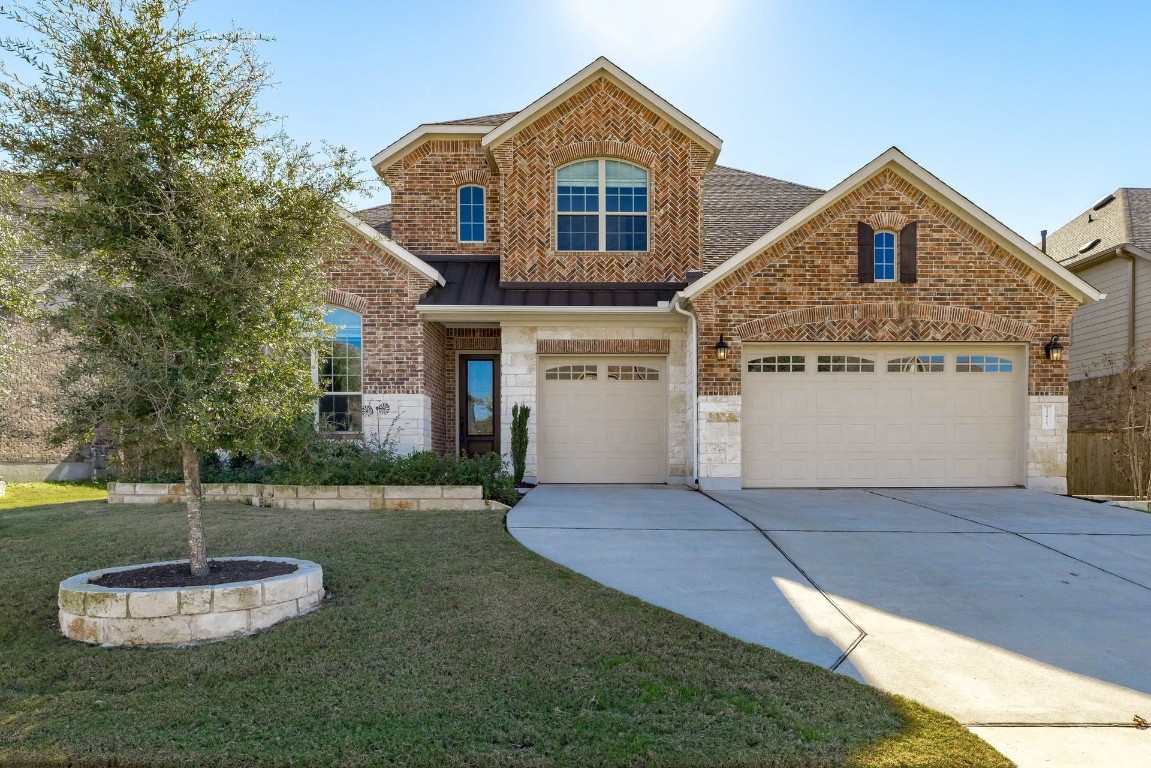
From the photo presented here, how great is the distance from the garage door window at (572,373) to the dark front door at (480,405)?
1.63 m

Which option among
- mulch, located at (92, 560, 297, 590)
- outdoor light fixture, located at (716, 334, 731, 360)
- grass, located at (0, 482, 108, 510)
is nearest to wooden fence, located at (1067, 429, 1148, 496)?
outdoor light fixture, located at (716, 334, 731, 360)

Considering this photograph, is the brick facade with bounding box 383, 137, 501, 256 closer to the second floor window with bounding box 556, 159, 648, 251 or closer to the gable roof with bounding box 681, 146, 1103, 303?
the second floor window with bounding box 556, 159, 648, 251

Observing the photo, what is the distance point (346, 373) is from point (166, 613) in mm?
8389

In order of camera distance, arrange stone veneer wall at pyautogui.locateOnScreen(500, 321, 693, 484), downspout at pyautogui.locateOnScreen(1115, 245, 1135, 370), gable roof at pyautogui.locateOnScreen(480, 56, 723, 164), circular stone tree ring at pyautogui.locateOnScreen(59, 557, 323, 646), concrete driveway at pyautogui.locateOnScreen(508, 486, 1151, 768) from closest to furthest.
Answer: concrete driveway at pyautogui.locateOnScreen(508, 486, 1151, 768) → circular stone tree ring at pyautogui.locateOnScreen(59, 557, 323, 646) → stone veneer wall at pyautogui.locateOnScreen(500, 321, 693, 484) → gable roof at pyautogui.locateOnScreen(480, 56, 723, 164) → downspout at pyautogui.locateOnScreen(1115, 245, 1135, 370)

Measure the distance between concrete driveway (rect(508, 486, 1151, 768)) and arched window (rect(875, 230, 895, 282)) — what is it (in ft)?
12.0

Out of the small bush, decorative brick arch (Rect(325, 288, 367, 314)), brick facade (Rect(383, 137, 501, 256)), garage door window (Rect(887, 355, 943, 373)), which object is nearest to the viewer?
the small bush

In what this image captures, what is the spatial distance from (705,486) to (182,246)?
8.81 metres

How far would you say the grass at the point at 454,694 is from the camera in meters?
3.66

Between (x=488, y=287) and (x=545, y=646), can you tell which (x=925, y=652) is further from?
(x=488, y=287)

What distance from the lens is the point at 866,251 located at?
1231 centimetres

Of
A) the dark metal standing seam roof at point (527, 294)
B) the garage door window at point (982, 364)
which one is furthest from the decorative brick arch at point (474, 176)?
the garage door window at point (982, 364)

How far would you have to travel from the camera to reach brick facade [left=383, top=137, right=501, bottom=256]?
1509 centimetres

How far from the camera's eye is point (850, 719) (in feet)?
13.0

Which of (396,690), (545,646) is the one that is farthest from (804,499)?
(396,690)
